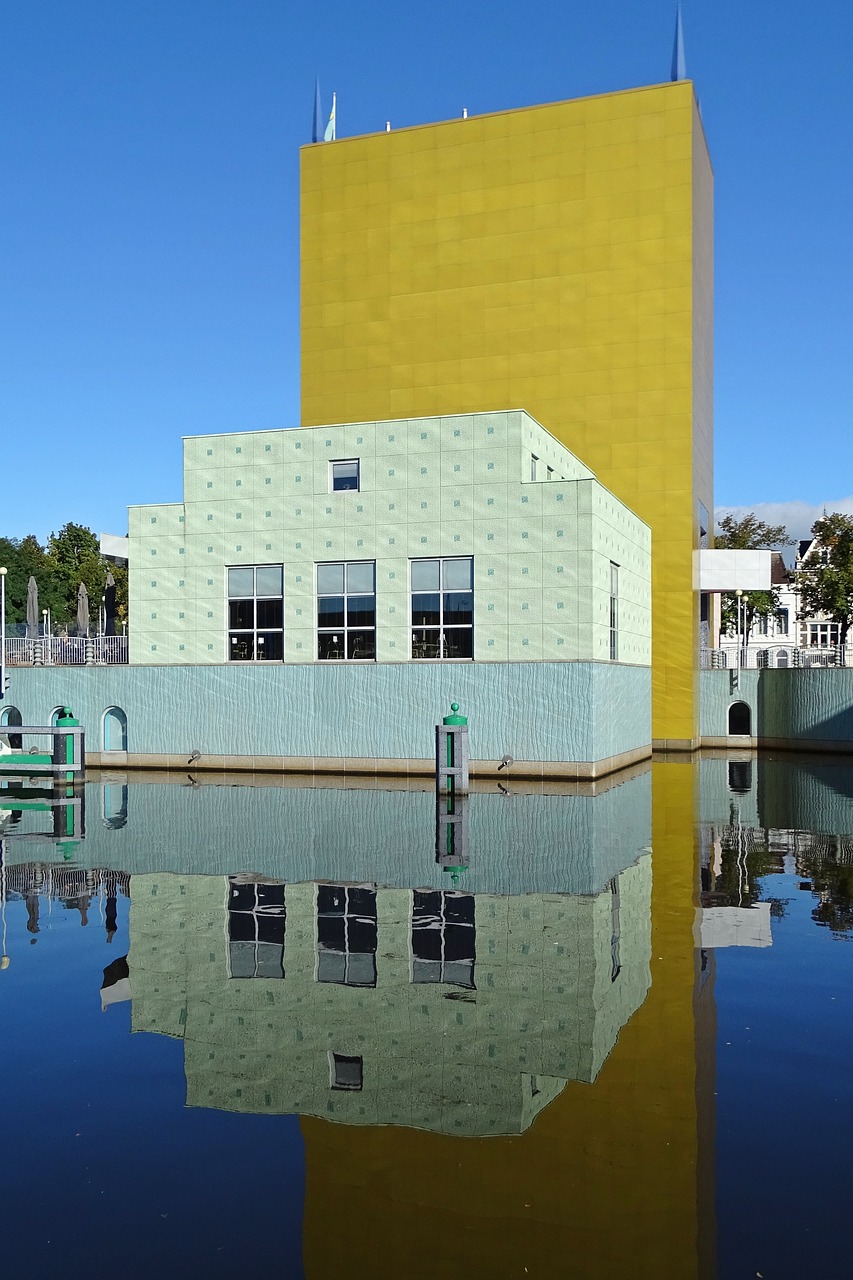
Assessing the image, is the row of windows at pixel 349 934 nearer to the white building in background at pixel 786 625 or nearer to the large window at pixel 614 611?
the large window at pixel 614 611

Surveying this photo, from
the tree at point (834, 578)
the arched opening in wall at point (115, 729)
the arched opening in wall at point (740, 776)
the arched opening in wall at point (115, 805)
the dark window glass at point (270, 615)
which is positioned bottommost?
the arched opening in wall at point (740, 776)

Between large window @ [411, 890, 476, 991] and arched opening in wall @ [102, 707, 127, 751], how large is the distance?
23224 mm

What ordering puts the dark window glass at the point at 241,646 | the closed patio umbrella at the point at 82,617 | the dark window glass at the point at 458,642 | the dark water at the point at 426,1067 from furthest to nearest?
the closed patio umbrella at the point at 82,617
the dark window glass at the point at 241,646
the dark window glass at the point at 458,642
the dark water at the point at 426,1067

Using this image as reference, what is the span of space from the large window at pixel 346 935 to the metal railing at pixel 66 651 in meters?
23.6

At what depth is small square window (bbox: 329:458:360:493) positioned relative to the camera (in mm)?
31938

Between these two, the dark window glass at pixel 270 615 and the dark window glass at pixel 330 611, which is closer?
the dark window glass at pixel 330 611

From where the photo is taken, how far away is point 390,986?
9.65 meters

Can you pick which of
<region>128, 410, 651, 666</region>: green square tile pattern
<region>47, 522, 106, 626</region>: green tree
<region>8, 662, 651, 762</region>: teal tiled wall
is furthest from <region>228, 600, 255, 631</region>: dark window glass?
<region>47, 522, 106, 626</region>: green tree

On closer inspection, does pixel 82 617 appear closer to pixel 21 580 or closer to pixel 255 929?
pixel 255 929

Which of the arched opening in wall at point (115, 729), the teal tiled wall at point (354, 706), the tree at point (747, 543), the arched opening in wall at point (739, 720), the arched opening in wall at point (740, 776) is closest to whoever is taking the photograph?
the arched opening in wall at point (740, 776)

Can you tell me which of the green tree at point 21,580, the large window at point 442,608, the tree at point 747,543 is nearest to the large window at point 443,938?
the large window at point 442,608

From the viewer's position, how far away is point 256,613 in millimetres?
32969

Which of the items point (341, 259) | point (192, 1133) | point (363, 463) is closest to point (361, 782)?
point (363, 463)

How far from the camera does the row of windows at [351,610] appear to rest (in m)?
30.8
